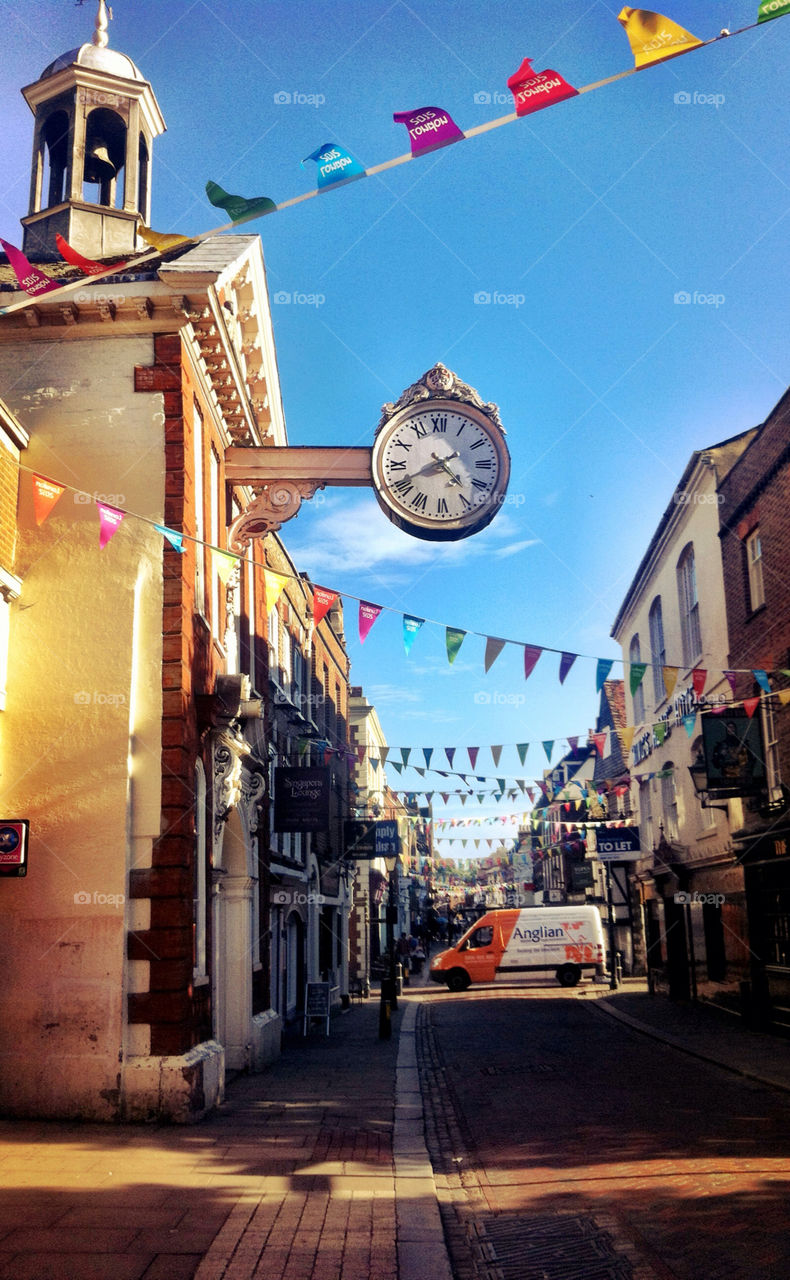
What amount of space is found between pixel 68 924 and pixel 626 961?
1146 inches

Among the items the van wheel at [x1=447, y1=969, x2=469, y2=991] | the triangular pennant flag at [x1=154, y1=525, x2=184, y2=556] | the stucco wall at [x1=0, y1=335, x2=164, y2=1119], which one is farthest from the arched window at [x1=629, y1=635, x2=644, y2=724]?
the triangular pennant flag at [x1=154, y1=525, x2=184, y2=556]

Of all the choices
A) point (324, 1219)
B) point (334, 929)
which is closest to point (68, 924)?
point (324, 1219)

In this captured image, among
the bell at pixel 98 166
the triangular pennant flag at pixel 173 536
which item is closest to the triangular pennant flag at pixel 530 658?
the triangular pennant flag at pixel 173 536

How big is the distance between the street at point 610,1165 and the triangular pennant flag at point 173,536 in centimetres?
631

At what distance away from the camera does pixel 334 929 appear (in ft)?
99.6

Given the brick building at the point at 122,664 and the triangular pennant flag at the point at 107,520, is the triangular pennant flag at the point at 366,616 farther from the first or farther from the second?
the triangular pennant flag at the point at 107,520

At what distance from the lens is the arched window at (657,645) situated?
28.8 metres

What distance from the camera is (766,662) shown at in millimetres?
18812

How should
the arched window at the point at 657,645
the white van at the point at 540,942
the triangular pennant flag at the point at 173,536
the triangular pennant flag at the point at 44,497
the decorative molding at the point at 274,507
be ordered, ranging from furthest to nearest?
the white van at the point at 540,942 < the arched window at the point at 657,645 < the decorative molding at the point at 274,507 < the triangular pennant flag at the point at 44,497 < the triangular pennant flag at the point at 173,536

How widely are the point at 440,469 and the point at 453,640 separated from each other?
203 cm

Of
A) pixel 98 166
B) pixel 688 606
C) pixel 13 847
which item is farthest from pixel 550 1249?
pixel 688 606

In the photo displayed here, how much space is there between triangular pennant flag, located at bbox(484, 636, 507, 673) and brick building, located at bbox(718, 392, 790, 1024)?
6.88m

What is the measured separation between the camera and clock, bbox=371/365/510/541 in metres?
12.4

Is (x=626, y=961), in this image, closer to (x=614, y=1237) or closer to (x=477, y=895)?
(x=614, y=1237)
